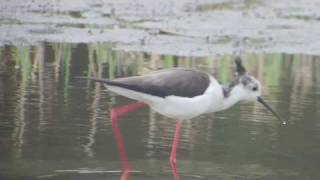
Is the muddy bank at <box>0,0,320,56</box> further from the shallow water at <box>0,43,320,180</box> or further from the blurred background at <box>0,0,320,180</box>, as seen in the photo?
the shallow water at <box>0,43,320,180</box>

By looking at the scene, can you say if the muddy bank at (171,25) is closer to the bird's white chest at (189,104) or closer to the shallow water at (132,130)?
the shallow water at (132,130)

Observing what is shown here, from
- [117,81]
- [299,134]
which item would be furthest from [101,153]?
[299,134]

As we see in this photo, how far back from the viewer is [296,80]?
439 inches

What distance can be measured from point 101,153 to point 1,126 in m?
1.07

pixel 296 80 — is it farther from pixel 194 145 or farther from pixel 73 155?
pixel 73 155

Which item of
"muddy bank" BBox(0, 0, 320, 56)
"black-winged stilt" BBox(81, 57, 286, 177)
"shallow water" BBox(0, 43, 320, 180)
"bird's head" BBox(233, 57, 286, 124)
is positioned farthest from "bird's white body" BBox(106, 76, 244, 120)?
"muddy bank" BBox(0, 0, 320, 56)

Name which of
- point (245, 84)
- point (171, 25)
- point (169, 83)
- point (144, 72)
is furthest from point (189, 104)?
point (171, 25)

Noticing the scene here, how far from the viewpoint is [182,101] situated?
271 inches

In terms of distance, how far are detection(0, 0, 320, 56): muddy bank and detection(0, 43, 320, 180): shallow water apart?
161 centimetres

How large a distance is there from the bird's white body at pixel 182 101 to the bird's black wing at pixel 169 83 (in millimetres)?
32

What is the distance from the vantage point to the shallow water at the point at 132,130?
6.94 meters

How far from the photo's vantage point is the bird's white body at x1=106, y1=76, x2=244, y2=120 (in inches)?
268

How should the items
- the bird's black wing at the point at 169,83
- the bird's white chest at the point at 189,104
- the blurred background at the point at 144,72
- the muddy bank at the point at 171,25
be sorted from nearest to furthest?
the bird's black wing at the point at 169,83 → the bird's white chest at the point at 189,104 → the blurred background at the point at 144,72 → the muddy bank at the point at 171,25

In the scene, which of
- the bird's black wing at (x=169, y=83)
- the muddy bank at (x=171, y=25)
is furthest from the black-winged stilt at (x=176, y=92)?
the muddy bank at (x=171, y=25)
